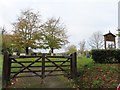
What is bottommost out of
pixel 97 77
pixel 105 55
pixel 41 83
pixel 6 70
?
pixel 41 83

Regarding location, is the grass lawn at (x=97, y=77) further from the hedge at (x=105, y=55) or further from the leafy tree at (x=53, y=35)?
the leafy tree at (x=53, y=35)

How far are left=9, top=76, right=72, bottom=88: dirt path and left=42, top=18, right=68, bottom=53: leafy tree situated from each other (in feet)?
98.6

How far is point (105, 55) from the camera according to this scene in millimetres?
19391

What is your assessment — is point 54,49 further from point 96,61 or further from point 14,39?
point 96,61

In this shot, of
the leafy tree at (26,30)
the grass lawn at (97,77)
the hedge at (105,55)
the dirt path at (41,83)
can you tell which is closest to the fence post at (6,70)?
the dirt path at (41,83)

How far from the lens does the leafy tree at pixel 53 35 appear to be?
44.9 metres

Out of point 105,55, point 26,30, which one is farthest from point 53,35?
point 105,55

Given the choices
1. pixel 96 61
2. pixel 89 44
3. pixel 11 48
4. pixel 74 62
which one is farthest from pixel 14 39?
pixel 74 62

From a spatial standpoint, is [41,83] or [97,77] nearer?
[41,83]

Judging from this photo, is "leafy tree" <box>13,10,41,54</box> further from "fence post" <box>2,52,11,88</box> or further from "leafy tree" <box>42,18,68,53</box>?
"fence post" <box>2,52,11,88</box>

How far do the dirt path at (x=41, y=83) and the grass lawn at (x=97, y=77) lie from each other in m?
0.70

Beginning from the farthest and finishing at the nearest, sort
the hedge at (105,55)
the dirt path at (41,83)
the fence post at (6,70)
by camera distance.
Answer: the hedge at (105,55) < the fence post at (6,70) < the dirt path at (41,83)

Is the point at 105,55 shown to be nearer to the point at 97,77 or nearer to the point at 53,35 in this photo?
the point at 97,77

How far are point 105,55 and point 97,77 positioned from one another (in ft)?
16.8
